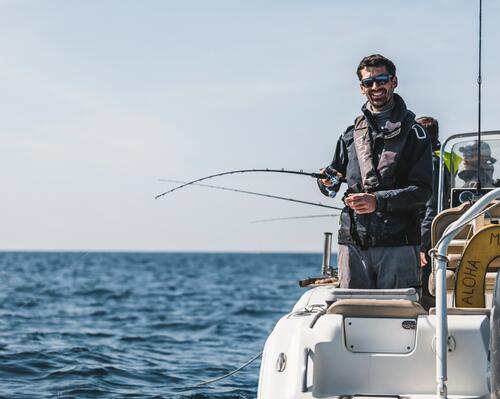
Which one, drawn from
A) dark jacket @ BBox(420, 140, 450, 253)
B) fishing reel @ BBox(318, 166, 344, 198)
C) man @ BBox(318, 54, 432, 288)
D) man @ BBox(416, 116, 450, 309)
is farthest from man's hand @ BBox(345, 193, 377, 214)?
dark jacket @ BBox(420, 140, 450, 253)

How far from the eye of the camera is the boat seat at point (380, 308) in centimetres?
400

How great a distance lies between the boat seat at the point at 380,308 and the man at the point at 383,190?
456mm

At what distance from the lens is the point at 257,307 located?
20.3m

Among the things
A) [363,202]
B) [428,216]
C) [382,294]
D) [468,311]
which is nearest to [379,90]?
[363,202]

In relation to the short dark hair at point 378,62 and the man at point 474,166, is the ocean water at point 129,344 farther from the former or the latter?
the short dark hair at point 378,62

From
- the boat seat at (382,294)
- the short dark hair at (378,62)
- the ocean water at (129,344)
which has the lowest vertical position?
the ocean water at (129,344)

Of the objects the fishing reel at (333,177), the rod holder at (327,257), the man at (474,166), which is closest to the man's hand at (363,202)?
the fishing reel at (333,177)

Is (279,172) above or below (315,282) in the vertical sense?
above

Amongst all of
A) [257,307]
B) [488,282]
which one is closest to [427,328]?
[488,282]

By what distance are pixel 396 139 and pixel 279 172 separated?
3.78 ft

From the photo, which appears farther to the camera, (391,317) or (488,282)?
(488,282)

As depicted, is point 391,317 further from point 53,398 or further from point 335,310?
point 53,398

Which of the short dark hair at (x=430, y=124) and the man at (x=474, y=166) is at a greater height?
the short dark hair at (x=430, y=124)

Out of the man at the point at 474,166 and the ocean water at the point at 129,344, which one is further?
the ocean water at the point at 129,344
